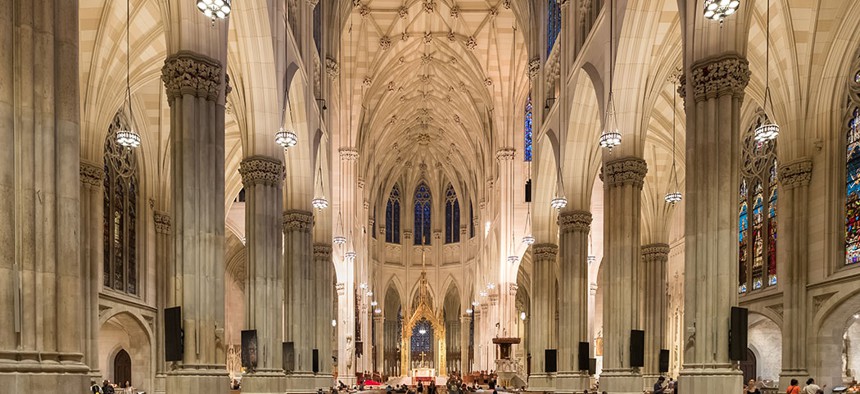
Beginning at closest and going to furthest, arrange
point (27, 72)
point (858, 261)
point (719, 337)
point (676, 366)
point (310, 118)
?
point (27, 72)
point (719, 337)
point (858, 261)
point (310, 118)
point (676, 366)

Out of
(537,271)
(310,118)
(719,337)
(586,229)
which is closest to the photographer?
(719,337)

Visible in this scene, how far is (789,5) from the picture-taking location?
22.5 metres

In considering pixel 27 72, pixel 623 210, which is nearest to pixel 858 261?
pixel 623 210

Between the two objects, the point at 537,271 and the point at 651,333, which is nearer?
the point at 651,333

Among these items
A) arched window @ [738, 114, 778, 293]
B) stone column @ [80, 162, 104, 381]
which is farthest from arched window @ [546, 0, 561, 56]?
stone column @ [80, 162, 104, 381]

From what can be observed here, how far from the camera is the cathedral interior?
28.3 ft

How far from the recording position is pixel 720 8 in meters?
12.5

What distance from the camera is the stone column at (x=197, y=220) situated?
14.1 m

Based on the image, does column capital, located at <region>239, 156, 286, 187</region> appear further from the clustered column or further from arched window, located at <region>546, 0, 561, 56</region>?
arched window, located at <region>546, 0, 561, 56</region>

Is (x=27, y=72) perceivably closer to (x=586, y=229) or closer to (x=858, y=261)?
(x=858, y=261)

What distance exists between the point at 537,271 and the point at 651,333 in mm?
5541

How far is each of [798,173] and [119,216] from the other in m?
24.6

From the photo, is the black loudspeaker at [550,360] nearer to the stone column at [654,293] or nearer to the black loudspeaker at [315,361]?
the stone column at [654,293]

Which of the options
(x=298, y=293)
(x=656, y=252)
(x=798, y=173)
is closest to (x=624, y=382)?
(x=798, y=173)
